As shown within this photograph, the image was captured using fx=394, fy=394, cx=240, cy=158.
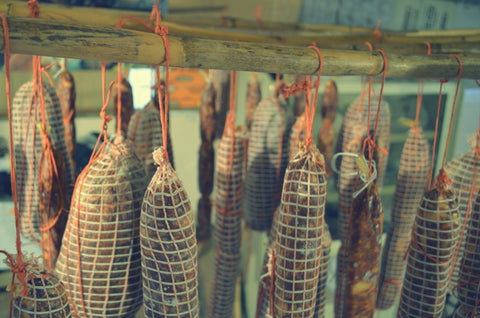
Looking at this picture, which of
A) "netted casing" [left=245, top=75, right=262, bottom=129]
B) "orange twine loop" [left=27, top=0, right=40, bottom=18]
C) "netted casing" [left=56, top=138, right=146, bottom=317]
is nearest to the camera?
"netted casing" [left=56, top=138, right=146, bottom=317]

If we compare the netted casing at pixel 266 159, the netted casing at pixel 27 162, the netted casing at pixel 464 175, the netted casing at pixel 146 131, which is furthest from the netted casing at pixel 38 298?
the netted casing at pixel 464 175

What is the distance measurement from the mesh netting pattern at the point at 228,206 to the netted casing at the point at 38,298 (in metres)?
1.05

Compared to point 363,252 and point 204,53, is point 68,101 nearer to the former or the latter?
point 204,53

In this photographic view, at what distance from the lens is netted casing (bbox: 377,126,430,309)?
192 cm

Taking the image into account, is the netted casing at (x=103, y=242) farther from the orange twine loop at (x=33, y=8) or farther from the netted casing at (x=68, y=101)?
the netted casing at (x=68, y=101)

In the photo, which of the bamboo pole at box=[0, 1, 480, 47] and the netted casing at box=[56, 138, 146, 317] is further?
the bamboo pole at box=[0, 1, 480, 47]

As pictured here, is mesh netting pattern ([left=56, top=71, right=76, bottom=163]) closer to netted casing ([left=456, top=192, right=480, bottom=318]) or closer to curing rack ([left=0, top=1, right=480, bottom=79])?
curing rack ([left=0, top=1, right=480, bottom=79])

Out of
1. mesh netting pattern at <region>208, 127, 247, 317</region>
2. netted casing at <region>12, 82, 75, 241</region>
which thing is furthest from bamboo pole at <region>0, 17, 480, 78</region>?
netted casing at <region>12, 82, 75, 241</region>

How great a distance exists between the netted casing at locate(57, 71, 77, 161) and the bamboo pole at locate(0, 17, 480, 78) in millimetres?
937

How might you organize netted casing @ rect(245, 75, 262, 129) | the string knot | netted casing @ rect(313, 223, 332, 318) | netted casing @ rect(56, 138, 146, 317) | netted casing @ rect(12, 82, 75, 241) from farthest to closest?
netted casing @ rect(245, 75, 262, 129) < netted casing @ rect(12, 82, 75, 241) < netted casing @ rect(313, 223, 332, 318) < netted casing @ rect(56, 138, 146, 317) < the string knot

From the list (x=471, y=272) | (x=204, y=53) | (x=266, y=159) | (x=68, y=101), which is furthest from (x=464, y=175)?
(x=68, y=101)

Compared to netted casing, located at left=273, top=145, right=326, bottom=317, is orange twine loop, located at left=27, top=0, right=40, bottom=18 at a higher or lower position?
higher

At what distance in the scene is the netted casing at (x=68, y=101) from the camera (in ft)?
5.68

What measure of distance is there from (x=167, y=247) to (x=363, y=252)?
2.21ft
